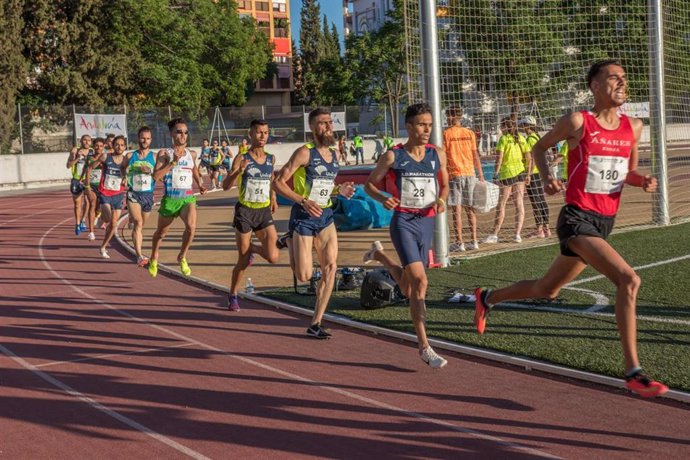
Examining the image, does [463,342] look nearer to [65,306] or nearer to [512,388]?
[512,388]

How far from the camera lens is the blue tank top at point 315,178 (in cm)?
822

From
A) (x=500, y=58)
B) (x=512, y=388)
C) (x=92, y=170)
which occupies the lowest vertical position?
(x=512, y=388)

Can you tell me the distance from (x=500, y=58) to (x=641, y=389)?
34.6ft

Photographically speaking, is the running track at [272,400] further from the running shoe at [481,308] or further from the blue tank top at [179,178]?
the blue tank top at [179,178]

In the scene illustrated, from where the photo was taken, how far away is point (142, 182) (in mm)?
Answer: 13133

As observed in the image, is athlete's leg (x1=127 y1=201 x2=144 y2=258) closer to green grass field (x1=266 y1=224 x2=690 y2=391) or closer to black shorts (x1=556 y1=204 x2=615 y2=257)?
green grass field (x1=266 y1=224 x2=690 y2=391)

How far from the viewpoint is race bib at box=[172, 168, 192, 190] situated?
11.5 m

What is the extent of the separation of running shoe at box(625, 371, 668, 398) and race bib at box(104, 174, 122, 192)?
1150cm

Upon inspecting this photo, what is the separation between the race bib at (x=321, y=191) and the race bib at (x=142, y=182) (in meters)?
5.51

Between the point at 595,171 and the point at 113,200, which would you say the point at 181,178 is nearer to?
the point at 113,200

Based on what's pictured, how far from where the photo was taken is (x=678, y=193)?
21.3 m

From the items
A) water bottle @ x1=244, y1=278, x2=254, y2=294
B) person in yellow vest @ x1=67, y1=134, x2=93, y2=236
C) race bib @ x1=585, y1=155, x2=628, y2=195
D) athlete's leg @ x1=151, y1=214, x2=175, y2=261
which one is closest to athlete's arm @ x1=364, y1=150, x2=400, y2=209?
race bib @ x1=585, y1=155, x2=628, y2=195

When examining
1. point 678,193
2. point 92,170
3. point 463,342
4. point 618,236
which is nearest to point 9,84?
point 92,170

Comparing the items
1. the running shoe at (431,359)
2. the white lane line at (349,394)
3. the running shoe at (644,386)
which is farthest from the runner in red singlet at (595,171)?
the running shoe at (431,359)
